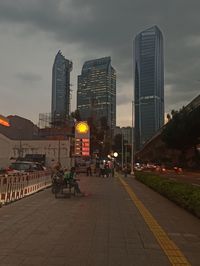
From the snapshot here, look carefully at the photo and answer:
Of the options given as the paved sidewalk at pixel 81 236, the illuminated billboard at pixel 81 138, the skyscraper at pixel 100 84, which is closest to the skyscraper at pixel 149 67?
the skyscraper at pixel 100 84

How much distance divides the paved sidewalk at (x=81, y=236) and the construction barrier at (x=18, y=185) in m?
2.17

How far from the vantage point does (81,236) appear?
373 inches

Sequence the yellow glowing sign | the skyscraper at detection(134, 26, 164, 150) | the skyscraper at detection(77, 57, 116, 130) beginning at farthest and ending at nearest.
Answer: the skyscraper at detection(77, 57, 116, 130) < the skyscraper at detection(134, 26, 164, 150) < the yellow glowing sign

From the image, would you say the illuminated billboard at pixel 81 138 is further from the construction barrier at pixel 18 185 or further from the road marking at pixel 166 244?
the road marking at pixel 166 244

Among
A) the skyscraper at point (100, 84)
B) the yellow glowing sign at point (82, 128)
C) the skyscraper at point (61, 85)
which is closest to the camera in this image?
the yellow glowing sign at point (82, 128)

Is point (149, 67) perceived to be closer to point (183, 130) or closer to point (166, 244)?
point (183, 130)

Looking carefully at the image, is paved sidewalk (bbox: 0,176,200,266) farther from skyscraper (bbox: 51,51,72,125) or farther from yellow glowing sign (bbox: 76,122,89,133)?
skyscraper (bbox: 51,51,72,125)

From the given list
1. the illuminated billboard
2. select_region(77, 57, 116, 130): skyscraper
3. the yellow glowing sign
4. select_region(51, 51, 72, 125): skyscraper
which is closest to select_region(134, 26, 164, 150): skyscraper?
select_region(51, 51, 72, 125): skyscraper

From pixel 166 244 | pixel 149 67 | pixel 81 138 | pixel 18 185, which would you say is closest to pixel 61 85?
pixel 149 67

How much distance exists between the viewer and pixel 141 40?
332 ft

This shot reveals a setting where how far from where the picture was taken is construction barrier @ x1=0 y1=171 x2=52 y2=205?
1725cm

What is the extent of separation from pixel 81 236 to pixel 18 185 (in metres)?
10.9

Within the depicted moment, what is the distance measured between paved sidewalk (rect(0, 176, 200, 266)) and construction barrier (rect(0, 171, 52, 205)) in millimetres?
2166

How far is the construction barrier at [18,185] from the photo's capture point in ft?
56.6
